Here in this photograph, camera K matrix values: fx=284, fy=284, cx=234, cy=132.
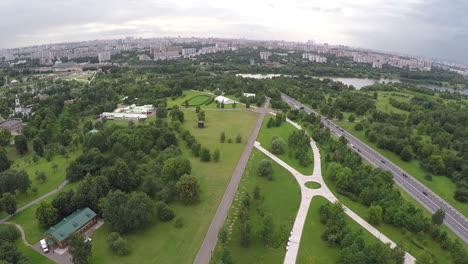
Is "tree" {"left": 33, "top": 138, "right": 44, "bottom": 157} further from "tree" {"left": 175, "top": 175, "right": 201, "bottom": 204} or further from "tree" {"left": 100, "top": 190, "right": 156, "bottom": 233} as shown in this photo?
"tree" {"left": 175, "top": 175, "right": 201, "bottom": 204}

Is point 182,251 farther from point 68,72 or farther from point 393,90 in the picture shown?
point 68,72

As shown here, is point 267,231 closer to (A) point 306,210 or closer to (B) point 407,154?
(A) point 306,210

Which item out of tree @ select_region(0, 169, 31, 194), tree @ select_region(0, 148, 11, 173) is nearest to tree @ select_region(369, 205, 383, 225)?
tree @ select_region(0, 169, 31, 194)

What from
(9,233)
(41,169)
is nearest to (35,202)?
(9,233)

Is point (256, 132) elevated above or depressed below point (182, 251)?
above

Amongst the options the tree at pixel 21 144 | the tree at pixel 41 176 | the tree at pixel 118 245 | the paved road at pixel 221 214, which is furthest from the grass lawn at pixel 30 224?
the tree at pixel 21 144

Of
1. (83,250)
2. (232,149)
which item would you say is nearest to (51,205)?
(83,250)
